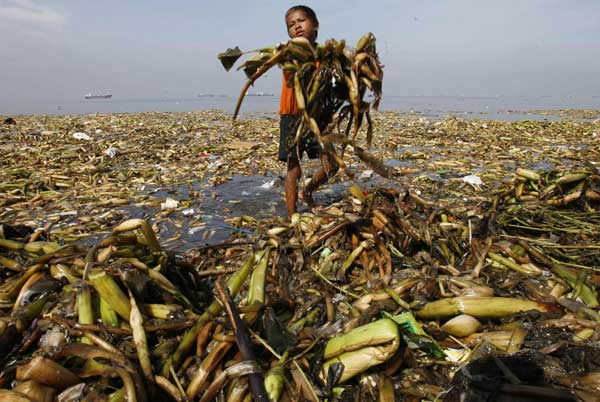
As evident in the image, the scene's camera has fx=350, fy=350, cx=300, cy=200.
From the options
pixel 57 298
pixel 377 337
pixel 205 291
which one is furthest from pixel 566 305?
pixel 57 298

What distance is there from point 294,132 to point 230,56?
0.88 m

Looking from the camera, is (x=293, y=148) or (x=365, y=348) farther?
(x=293, y=148)

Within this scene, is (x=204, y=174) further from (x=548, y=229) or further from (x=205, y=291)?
(x=548, y=229)

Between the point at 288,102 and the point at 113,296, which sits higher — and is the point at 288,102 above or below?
above

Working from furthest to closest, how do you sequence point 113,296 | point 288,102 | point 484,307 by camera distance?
point 288,102, point 484,307, point 113,296

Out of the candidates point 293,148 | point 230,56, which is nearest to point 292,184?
point 293,148

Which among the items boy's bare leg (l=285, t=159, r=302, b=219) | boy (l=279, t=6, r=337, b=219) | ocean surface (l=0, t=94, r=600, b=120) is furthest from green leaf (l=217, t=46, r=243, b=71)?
ocean surface (l=0, t=94, r=600, b=120)

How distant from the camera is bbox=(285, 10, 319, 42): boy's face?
3625 mm

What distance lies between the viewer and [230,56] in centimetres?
296

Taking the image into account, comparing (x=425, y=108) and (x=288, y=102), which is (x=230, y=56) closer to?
(x=288, y=102)

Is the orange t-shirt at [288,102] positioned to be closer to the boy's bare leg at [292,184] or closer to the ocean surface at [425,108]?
the boy's bare leg at [292,184]

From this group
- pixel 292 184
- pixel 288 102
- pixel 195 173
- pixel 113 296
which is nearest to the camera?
pixel 113 296

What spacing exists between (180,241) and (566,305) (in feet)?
10.7

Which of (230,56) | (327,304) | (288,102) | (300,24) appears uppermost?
(300,24)
